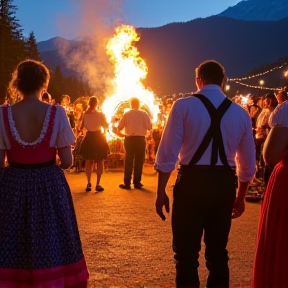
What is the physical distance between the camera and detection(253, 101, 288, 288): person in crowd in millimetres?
3258

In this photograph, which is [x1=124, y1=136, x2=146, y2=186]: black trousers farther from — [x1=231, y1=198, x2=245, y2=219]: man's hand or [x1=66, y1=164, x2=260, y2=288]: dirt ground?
[x1=231, y1=198, x2=245, y2=219]: man's hand

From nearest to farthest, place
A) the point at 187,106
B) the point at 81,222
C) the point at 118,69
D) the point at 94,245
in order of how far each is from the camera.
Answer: the point at 187,106 → the point at 94,245 → the point at 81,222 → the point at 118,69

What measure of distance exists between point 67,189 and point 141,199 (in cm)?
528

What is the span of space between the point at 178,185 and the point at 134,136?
6886 millimetres

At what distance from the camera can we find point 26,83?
3525mm

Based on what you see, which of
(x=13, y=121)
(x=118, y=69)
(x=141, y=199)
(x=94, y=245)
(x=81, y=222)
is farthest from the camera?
(x=118, y=69)

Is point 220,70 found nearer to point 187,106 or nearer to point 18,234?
point 187,106

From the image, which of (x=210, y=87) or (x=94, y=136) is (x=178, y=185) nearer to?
(x=210, y=87)

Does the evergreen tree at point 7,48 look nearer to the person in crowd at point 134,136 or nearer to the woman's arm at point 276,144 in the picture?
the person in crowd at point 134,136

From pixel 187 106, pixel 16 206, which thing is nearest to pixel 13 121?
pixel 16 206

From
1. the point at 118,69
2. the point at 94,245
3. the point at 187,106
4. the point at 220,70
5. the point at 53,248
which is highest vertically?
the point at 118,69

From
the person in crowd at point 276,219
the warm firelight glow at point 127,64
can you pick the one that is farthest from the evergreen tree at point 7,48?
the person in crowd at point 276,219

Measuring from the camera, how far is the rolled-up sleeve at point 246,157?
3.46 meters

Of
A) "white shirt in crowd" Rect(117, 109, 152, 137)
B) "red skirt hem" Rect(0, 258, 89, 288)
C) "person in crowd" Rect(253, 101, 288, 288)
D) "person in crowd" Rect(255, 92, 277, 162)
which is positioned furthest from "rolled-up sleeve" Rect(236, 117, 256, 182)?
"person in crowd" Rect(255, 92, 277, 162)
